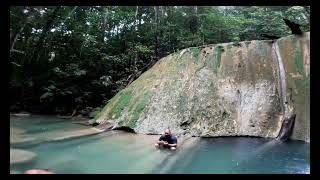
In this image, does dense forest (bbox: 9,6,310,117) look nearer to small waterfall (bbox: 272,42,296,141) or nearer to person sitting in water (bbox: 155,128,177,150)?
small waterfall (bbox: 272,42,296,141)

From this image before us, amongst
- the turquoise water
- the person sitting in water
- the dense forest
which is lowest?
the turquoise water

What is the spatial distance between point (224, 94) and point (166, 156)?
509 cm

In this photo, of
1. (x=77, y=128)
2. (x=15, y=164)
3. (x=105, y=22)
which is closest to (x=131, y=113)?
(x=77, y=128)

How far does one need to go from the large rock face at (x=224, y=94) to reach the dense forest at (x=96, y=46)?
730 cm

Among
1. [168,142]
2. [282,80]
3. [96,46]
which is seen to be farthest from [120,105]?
[96,46]

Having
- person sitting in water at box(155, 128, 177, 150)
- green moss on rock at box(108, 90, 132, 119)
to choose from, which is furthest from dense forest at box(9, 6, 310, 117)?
person sitting in water at box(155, 128, 177, 150)

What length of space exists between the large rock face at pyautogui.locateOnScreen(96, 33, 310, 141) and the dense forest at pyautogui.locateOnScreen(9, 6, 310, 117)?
730 cm

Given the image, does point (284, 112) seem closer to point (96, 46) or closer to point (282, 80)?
point (282, 80)

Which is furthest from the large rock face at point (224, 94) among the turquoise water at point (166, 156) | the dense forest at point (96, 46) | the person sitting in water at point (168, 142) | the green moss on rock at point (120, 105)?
the dense forest at point (96, 46)

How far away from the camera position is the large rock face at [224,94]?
43.2 ft

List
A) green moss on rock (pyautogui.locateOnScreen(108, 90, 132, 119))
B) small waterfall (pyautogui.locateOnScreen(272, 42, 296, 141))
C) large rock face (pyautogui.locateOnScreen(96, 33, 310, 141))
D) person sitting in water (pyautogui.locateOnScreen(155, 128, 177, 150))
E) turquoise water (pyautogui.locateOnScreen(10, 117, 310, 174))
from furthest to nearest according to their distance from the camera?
green moss on rock (pyautogui.locateOnScreen(108, 90, 132, 119)) < large rock face (pyautogui.locateOnScreen(96, 33, 310, 141)) < small waterfall (pyautogui.locateOnScreen(272, 42, 296, 141)) < person sitting in water (pyautogui.locateOnScreen(155, 128, 177, 150)) < turquoise water (pyautogui.locateOnScreen(10, 117, 310, 174))

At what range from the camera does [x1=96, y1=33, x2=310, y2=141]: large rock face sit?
13.2 m

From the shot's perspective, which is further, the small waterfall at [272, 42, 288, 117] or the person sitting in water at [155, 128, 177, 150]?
the small waterfall at [272, 42, 288, 117]
